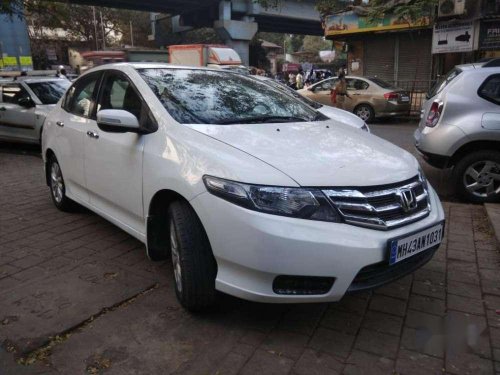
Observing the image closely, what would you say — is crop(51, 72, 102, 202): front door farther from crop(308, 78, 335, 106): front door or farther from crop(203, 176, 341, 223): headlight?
crop(308, 78, 335, 106): front door

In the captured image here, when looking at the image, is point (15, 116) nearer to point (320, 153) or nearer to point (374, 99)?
point (320, 153)

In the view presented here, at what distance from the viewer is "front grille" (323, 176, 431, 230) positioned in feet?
8.66

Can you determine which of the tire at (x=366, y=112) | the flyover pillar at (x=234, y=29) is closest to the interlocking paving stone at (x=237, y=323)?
the tire at (x=366, y=112)

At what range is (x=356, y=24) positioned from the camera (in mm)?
19297

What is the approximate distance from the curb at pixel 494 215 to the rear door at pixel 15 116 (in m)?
8.07

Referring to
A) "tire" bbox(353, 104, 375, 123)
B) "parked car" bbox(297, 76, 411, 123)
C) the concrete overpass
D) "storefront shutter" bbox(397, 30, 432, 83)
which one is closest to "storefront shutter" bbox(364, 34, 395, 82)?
"storefront shutter" bbox(397, 30, 432, 83)

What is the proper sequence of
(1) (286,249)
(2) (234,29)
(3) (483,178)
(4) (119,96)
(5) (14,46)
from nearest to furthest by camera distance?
(1) (286,249)
(4) (119,96)
(3) (483,178)
(5) (14,46)
(2) (234,29)

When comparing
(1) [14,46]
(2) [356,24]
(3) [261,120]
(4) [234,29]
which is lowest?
Result: (3) [261,120]

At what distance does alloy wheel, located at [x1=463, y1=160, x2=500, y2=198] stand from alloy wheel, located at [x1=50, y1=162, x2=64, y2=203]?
4.62m

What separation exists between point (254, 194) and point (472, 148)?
162 inches

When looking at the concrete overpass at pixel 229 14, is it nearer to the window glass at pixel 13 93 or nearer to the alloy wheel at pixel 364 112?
the alloy wheel at pixel 364 112

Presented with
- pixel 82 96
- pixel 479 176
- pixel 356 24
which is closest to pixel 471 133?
pixel 479 176

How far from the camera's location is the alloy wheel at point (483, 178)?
223 inches

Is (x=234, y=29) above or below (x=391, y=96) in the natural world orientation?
above
